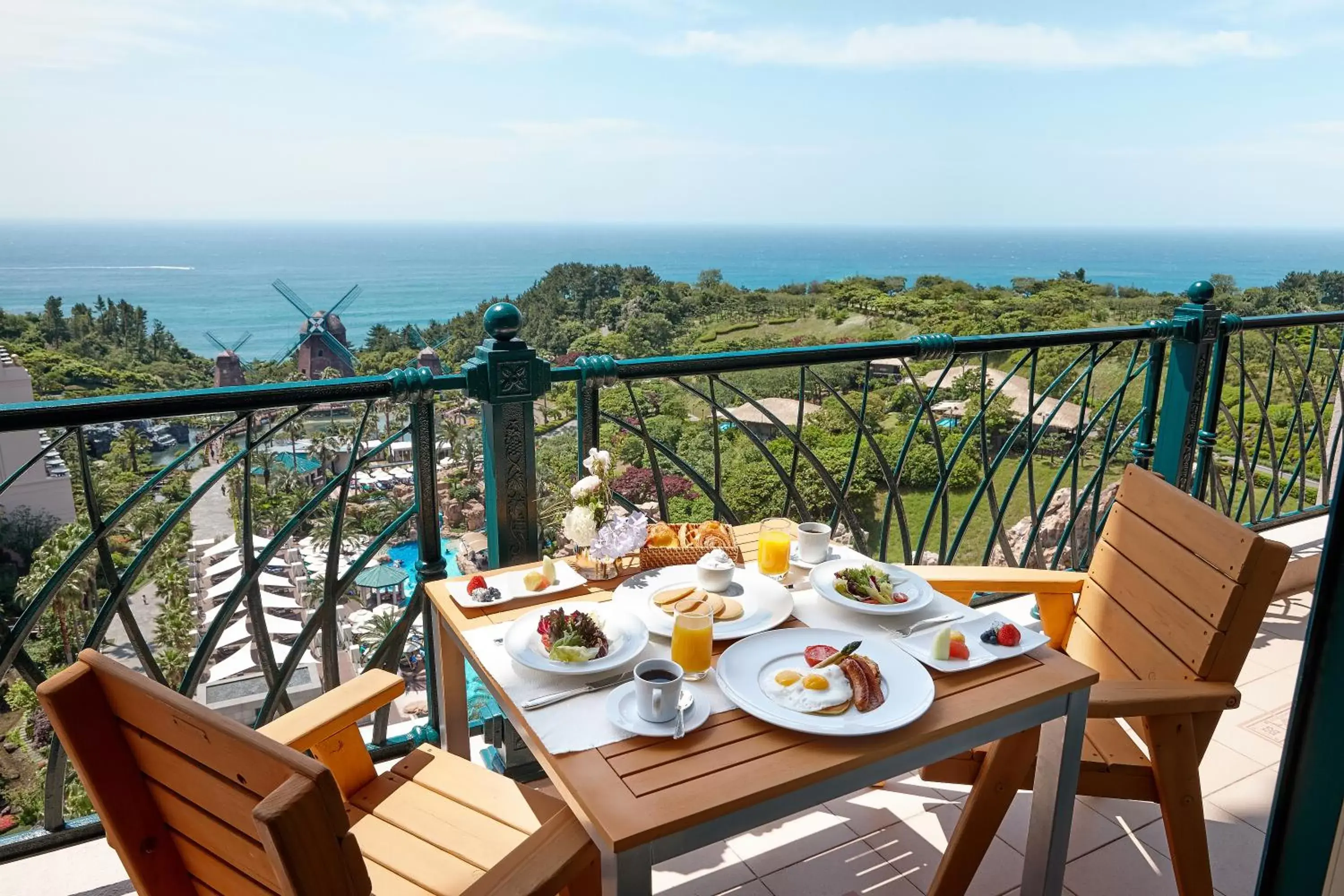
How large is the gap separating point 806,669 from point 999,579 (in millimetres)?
740

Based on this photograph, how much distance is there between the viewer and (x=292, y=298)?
41062mm

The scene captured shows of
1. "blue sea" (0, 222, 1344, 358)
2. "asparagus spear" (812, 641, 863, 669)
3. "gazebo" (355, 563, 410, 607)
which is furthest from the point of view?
"blue sea" (0, 222, 1344, 358)

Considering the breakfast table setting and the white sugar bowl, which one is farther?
the white sugar bowl

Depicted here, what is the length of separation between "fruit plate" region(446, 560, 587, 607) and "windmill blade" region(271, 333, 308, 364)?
100.0ft

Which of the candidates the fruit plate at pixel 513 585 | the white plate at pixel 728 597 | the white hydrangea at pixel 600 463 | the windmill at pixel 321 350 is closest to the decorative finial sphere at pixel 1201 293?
the white plate at pixel 728 597

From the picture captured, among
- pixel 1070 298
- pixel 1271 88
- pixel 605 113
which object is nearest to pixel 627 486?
pixel 1070 298

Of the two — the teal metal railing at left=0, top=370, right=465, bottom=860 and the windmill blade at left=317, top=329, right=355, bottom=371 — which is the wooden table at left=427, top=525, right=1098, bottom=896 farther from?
the windmill blade at left=317, top=329, right=355, bottom=371

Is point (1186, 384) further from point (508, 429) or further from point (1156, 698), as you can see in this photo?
point (508, 429)

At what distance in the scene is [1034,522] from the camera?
3.04 meters

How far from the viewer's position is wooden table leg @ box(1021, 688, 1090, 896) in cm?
144

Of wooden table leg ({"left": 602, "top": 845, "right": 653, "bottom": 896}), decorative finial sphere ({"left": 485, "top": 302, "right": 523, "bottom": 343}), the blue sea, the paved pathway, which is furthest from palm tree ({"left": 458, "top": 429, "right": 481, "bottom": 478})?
the paved pathway

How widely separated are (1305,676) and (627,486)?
1621 cm

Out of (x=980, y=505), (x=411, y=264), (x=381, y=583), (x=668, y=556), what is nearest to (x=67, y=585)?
(x=381, y=583)

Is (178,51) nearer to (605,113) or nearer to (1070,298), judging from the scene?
(605,113)
